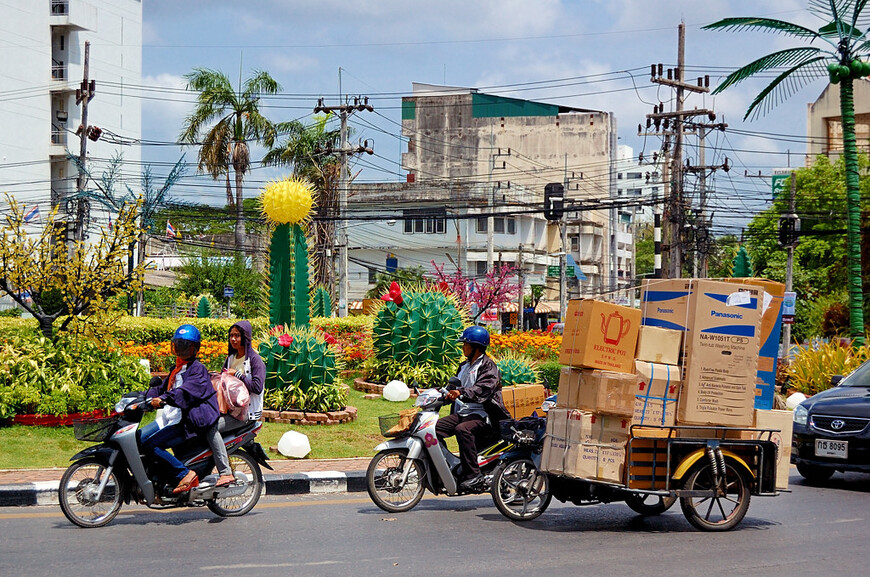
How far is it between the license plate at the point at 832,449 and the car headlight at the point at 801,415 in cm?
30

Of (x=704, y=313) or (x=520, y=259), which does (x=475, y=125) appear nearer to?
(x=520, y=259)

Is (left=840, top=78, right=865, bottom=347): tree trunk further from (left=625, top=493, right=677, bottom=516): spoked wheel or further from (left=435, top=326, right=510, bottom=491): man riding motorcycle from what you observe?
(left=435, top=326, right=510, bottom=491): man riding motorcycle

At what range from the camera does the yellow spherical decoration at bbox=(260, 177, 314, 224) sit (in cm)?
1683

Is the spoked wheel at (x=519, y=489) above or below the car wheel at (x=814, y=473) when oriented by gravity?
above

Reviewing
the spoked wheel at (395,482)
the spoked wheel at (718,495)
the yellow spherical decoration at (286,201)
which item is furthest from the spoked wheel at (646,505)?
the yellow spherical decoration at (286,201)

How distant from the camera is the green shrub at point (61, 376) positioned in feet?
39.4

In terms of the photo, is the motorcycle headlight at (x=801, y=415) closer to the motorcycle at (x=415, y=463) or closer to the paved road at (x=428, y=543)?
the paved road at (x=428, y=543)

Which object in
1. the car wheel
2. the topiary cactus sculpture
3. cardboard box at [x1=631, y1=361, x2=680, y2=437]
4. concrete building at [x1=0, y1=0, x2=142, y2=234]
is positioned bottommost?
the car wheel

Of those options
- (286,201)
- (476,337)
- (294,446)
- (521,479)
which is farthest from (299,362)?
(521,479)

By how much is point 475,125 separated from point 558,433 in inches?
2542

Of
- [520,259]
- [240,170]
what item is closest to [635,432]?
[240,170]

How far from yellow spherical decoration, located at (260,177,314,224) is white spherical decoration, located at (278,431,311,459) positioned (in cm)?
640

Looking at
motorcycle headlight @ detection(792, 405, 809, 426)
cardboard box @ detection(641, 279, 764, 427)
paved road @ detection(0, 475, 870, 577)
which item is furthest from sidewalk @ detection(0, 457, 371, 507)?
motorcycle headlight @ detection(792, 405, 809, 426)

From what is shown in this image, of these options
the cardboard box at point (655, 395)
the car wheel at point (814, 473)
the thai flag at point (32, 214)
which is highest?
the thai flag at point (32, 214)
